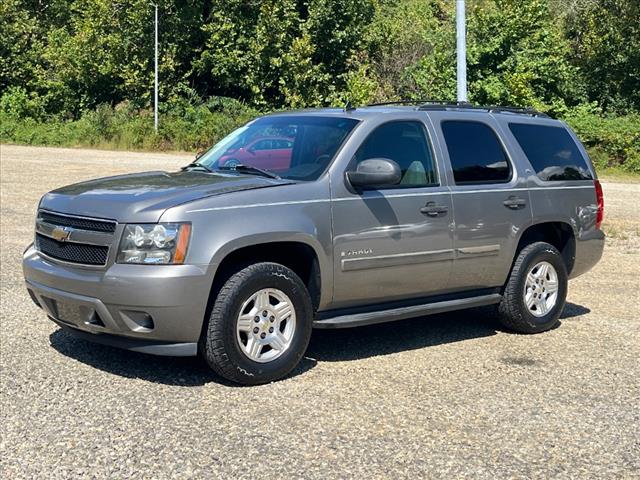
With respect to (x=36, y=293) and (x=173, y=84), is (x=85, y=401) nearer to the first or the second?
(x=36, y=293)

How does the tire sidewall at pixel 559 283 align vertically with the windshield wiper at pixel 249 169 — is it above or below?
below

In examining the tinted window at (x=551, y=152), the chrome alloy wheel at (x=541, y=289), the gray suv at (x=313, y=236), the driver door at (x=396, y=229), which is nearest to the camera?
the gray suv at (x=313, y=236)

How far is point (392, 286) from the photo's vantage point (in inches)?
240

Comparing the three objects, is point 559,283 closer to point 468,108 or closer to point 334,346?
point 468,108

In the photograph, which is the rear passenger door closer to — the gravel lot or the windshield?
the gravel lot

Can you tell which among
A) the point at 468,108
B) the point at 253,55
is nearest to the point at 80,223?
the point at 468,108

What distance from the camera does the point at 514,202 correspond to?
22.6ft

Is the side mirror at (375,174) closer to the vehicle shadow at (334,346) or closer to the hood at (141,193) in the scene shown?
the hood at (141,193)

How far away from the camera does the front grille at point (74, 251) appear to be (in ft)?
17.2

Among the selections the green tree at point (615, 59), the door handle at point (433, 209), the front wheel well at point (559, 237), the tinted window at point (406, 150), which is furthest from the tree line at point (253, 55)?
the door handle at point (433, 209)

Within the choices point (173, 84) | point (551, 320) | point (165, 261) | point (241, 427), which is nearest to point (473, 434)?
point (241, 427)

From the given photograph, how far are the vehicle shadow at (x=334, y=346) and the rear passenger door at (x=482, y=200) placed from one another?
2.01 feet

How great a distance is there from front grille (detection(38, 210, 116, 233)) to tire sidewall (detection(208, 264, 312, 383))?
0.85 m

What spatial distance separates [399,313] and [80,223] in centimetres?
234
